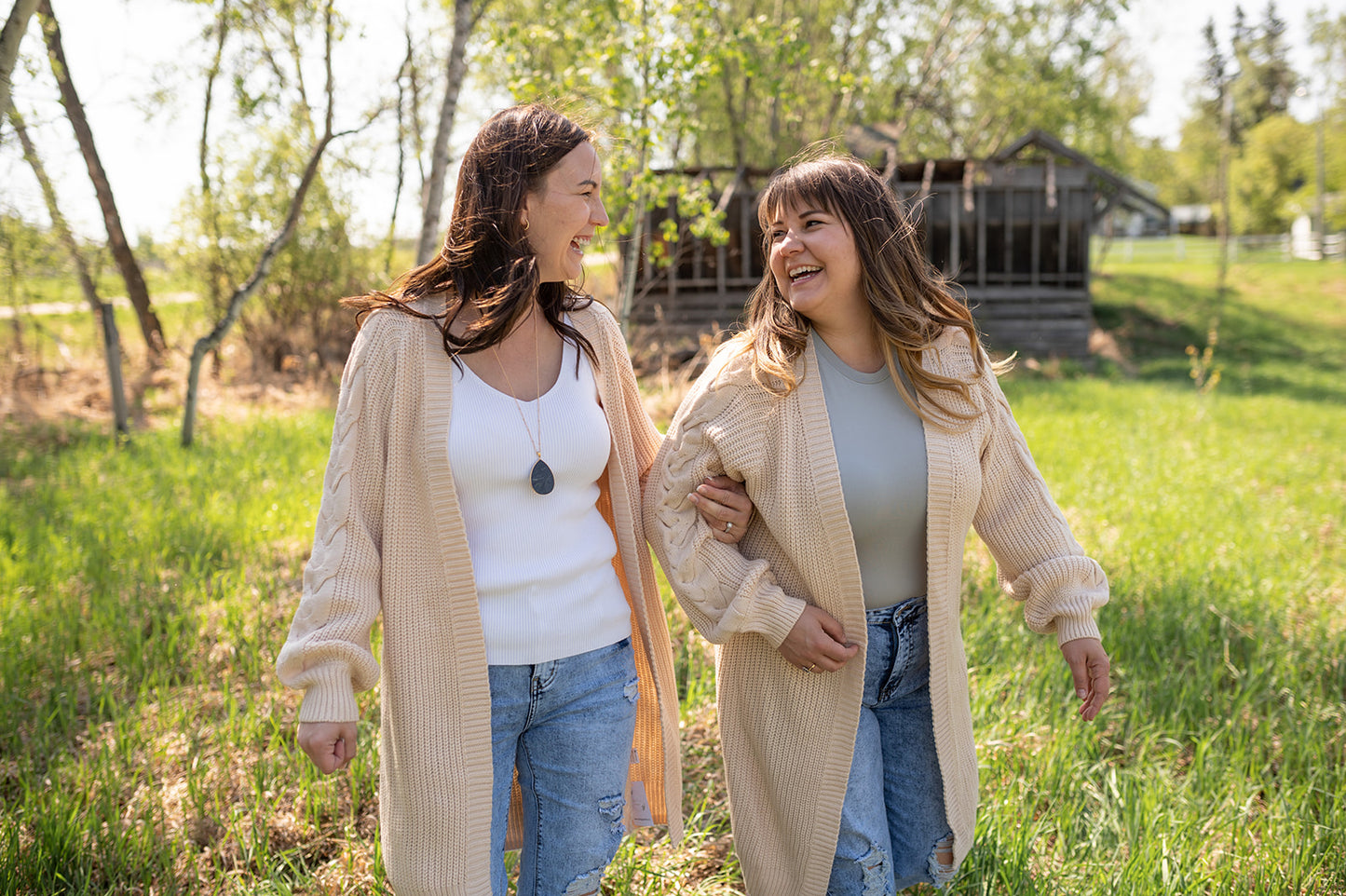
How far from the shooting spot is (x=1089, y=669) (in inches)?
89.8

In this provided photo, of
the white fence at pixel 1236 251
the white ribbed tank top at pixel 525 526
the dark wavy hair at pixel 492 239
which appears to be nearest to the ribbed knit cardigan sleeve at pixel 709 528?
the white ribbed tank top at pixel 525 526

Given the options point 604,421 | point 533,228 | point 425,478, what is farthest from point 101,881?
point 533,228

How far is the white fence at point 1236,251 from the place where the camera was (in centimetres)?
3412

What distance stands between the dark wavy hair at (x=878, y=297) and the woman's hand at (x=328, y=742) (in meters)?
1.23

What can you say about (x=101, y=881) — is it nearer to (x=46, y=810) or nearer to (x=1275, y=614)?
(x=46, y=810)

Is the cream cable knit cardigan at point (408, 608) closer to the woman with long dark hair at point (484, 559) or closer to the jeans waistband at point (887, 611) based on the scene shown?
the woman with long dark hair at point (484, 559)

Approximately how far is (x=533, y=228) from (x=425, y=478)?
648mm

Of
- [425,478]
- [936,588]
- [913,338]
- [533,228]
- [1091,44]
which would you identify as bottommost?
[936,588]

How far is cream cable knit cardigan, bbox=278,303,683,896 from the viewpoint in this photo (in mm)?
2008

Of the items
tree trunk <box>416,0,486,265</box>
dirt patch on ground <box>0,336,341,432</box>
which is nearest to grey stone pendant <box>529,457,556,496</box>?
tree trunk <box>416,0,486,265</box>

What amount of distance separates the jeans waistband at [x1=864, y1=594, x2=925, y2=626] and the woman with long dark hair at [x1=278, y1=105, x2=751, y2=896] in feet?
1.37

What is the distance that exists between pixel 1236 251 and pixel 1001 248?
23166 millimetres

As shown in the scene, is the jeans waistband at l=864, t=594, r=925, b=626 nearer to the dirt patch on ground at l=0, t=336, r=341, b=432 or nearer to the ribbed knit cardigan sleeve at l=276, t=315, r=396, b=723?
the ribbed knit cardigan sleeve at l=276, t=315, r=396, b=723

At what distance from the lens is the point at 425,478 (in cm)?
205
